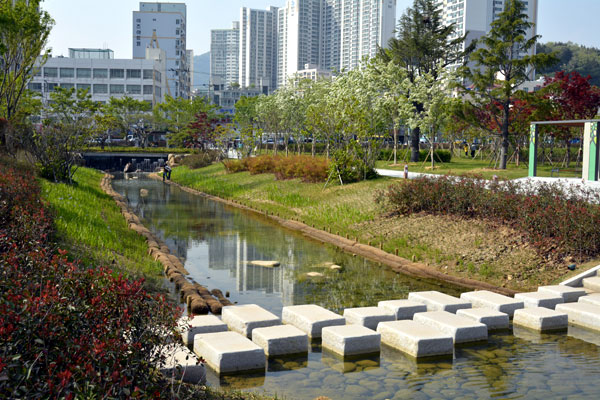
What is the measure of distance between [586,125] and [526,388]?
22664 millimetres

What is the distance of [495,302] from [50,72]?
103 metres

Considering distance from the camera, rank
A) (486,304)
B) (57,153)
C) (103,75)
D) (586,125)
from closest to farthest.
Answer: (486,304)
(57,153)
(586,125)
(103,75)

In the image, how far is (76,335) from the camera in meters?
4.97

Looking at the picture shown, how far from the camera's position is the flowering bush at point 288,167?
29.3m

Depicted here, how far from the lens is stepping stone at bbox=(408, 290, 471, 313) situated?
33.2 feet

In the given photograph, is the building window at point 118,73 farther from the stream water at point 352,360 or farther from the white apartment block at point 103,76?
the stream water at point 352,360

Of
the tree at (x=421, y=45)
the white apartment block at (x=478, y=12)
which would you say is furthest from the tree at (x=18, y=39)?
the white apartment block at (x=478, y=12)

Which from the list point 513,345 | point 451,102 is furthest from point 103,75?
point 513,345

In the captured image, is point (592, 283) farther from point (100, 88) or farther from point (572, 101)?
point (100, 88)

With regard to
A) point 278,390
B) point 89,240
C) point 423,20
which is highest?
point 423,20

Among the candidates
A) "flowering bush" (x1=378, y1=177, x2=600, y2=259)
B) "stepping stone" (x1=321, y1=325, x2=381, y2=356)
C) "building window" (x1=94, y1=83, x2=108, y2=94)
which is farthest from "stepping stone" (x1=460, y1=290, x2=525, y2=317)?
"building window" (x1=94, y1=83, x2=108, y2=94)

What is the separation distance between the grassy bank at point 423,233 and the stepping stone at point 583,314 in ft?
6.79

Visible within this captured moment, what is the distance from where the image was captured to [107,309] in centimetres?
541

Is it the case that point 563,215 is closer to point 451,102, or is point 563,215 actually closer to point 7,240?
point 7,240
